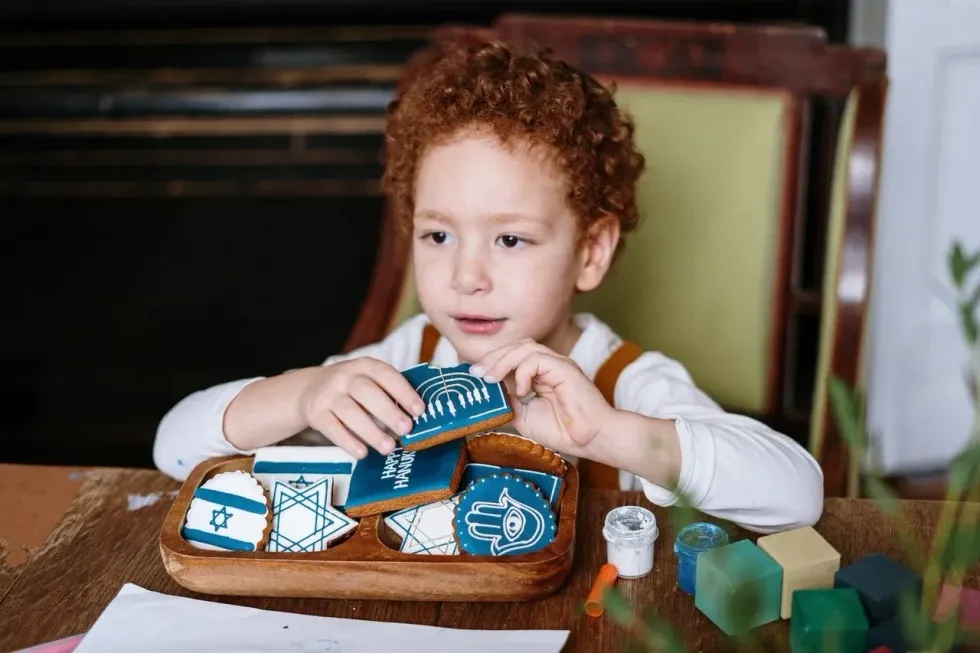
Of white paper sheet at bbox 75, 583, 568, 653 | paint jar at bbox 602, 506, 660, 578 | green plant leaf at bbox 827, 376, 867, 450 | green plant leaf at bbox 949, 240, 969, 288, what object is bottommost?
white paper sheet at bbox 75, 583, 568, 653

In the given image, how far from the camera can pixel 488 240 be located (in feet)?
3.75

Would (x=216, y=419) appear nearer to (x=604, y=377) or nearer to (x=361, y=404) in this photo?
(x=361, y=404)

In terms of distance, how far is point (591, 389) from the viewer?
0.98 m

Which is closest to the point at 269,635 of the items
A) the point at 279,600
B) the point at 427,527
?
the point at 279,600

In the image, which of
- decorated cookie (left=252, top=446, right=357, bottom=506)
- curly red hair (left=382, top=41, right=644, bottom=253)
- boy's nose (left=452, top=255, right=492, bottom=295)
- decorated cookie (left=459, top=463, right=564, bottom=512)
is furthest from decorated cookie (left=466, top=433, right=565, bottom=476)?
curly red hair (left=382, top=41, right=644, bottom=253)

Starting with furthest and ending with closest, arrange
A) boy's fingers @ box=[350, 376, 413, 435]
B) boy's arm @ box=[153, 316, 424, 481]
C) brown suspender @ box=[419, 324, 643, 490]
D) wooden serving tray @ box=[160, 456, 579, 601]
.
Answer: brown suspender @ box=[419, 324, 643, 490], boy's arm @ box=[153, 316, 424, 481], boy's fingers @ box=[350, 376, 413, 435], wooden serving tray @ box=[160, 456, 579, 601]

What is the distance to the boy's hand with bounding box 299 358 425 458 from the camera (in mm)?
938

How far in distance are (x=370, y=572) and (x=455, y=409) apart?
0.16 m

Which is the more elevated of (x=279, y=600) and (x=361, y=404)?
(x=361, y=404)

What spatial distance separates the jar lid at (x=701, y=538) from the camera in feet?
2.82

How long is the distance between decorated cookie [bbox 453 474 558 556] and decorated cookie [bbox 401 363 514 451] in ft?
0.16

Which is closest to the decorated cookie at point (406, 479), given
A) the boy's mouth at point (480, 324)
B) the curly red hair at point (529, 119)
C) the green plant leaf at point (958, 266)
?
the boy's mouth at point (480, 324)

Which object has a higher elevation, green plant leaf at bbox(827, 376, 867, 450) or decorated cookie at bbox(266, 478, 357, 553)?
green plant leaf at bbox(827, 376, 867, 450)

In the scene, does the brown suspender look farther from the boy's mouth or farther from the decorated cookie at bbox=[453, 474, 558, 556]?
the decorated cookie at bbox=[453, 474, 558, 556]
